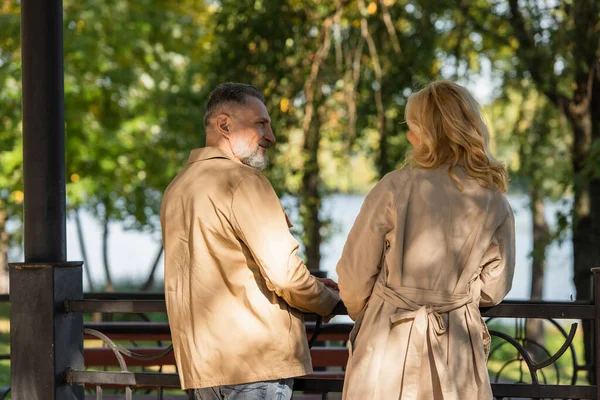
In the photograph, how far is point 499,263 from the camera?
9.34 feet

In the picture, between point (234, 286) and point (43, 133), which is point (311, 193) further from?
point (234, 286)

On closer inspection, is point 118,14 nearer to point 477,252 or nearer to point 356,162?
point 356,162

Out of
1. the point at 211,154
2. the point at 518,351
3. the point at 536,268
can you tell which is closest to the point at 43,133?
the point at 211,154

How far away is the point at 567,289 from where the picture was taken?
63.3 ft

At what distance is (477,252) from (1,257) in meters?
14.5

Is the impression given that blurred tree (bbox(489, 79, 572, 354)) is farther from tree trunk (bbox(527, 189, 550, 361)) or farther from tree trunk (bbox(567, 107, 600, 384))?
tree trunk (bbox(567, 107, 600, 384))

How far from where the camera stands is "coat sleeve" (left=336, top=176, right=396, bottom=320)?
2760 mm

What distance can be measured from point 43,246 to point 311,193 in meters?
5.71

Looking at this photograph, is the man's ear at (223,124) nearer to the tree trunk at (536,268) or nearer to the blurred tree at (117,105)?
the tree trunk at (536,268)

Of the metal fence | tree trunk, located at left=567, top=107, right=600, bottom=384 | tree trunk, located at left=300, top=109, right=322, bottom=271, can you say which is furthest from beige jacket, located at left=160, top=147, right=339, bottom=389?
tree trunk, located at left=567, top=107, right=600, bottom=384

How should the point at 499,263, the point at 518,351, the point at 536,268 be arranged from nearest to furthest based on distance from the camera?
the point at 499,263 → the point at 518,351 → the point at 536,268

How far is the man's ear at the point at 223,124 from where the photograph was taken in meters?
3.00

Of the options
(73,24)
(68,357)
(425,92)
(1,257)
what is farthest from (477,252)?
(1,257)

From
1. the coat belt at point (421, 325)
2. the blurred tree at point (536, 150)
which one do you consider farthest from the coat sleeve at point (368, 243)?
the blurred tree at point (536, 150)
